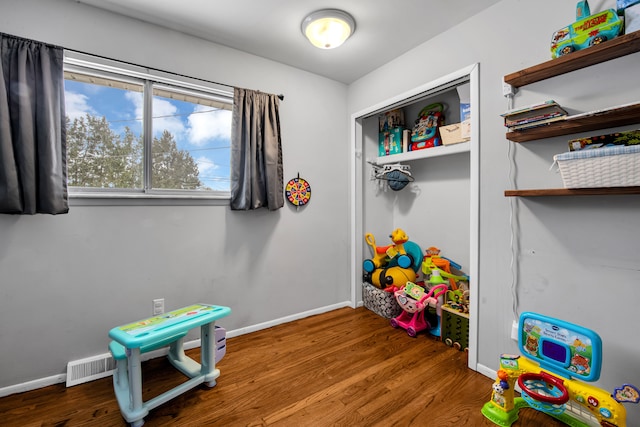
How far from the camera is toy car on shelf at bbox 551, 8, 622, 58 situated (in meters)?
1.28

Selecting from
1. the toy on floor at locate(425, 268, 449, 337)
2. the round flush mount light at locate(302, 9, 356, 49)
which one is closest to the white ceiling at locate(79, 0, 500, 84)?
the round flush mount light at locate(302, 9, 356, 49)

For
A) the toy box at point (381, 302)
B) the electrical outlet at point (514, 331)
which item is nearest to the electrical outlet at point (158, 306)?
the toy box at point (381, 302)

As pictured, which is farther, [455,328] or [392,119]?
[392,119]

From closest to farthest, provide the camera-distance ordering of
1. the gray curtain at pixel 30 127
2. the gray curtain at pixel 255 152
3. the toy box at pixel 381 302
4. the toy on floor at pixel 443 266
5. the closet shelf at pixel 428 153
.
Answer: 1. the gray curtain at pixel 30 127
2. the closet shelf at pixel 428 153
3. the gray curtain at pixel 255 152
4. the toy on floor at pixel 443 266
5. the toy box at pixel 381 302

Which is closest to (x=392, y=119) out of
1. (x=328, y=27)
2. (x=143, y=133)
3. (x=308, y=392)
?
(x=328, y=27)

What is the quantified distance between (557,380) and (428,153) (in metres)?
1.76

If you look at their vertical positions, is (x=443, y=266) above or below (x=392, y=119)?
below

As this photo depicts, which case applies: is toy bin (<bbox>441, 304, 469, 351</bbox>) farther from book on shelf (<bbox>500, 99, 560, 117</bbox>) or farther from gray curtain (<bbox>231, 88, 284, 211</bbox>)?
gray curtain (<bbox>231, 88, 284, 211</bbox>)

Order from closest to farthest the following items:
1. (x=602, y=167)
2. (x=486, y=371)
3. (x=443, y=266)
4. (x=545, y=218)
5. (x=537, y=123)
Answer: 1. (x=602, y=167)
2. (x=537, y=123)
3. (x=545, y=218)
4. (x=486, y=371)
5. (x=443, y=266)

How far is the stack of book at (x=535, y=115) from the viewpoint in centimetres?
139

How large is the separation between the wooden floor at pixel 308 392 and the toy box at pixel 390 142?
71.1 inches

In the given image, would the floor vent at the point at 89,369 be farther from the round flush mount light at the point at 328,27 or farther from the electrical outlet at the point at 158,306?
the round flush mount light at the point at 328,27

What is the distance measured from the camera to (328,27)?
6.46 feet

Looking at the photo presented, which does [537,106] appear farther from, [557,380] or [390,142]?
[390,142]
